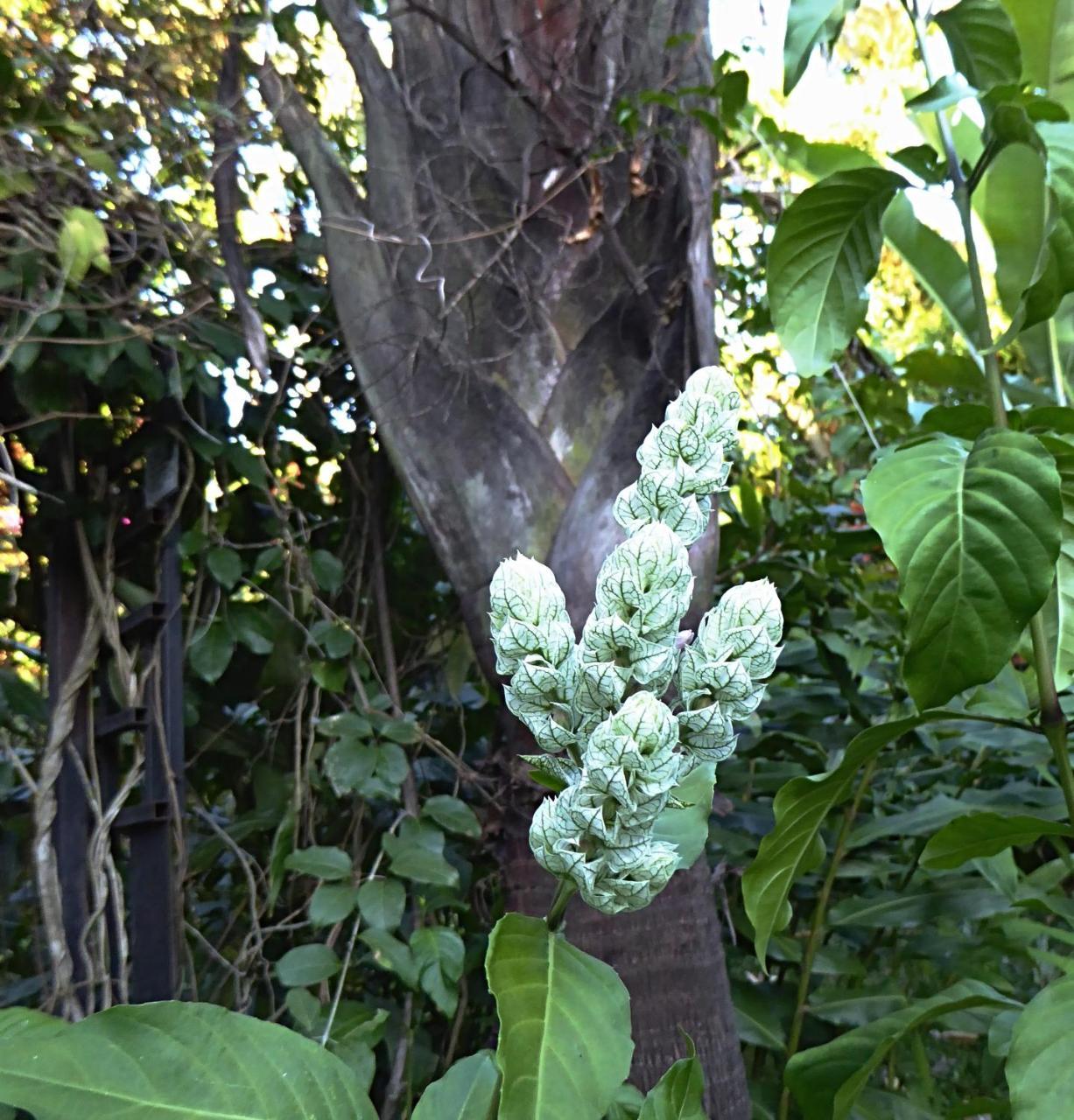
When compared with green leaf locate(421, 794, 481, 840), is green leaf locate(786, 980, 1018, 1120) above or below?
below

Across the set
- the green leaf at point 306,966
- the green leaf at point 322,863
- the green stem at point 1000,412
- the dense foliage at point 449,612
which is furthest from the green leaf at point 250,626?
the green stem at point 1000,412

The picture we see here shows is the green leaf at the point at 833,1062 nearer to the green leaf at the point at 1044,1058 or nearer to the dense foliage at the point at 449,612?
the dense foliage at the point at 449,612

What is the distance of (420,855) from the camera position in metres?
1.44

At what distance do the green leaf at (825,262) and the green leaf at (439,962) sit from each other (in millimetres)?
945

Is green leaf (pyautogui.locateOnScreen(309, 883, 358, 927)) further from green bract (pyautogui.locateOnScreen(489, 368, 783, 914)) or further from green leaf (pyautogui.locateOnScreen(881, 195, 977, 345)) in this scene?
green leaf (pyautogui.locateOnScreen(881, 195, 977, 345))

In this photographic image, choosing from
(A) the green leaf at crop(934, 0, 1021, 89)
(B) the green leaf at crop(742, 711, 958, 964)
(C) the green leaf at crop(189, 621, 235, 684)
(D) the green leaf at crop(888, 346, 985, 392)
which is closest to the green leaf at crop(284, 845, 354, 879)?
(C) the green leaf at crop(189, 621, 235, 684)

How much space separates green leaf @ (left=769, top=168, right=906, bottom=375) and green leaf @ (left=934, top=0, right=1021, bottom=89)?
137 mm

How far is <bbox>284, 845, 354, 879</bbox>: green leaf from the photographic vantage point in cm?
142

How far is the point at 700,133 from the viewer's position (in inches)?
60.6

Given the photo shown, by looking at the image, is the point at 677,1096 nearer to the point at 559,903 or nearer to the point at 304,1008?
the point at 559,903

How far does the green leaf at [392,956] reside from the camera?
1356 millimetres

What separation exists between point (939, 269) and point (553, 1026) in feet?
4.53

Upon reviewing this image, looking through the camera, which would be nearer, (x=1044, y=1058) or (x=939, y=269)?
(x=1044, y=1058)

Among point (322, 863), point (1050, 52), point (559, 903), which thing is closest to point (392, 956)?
point (322, 863)
